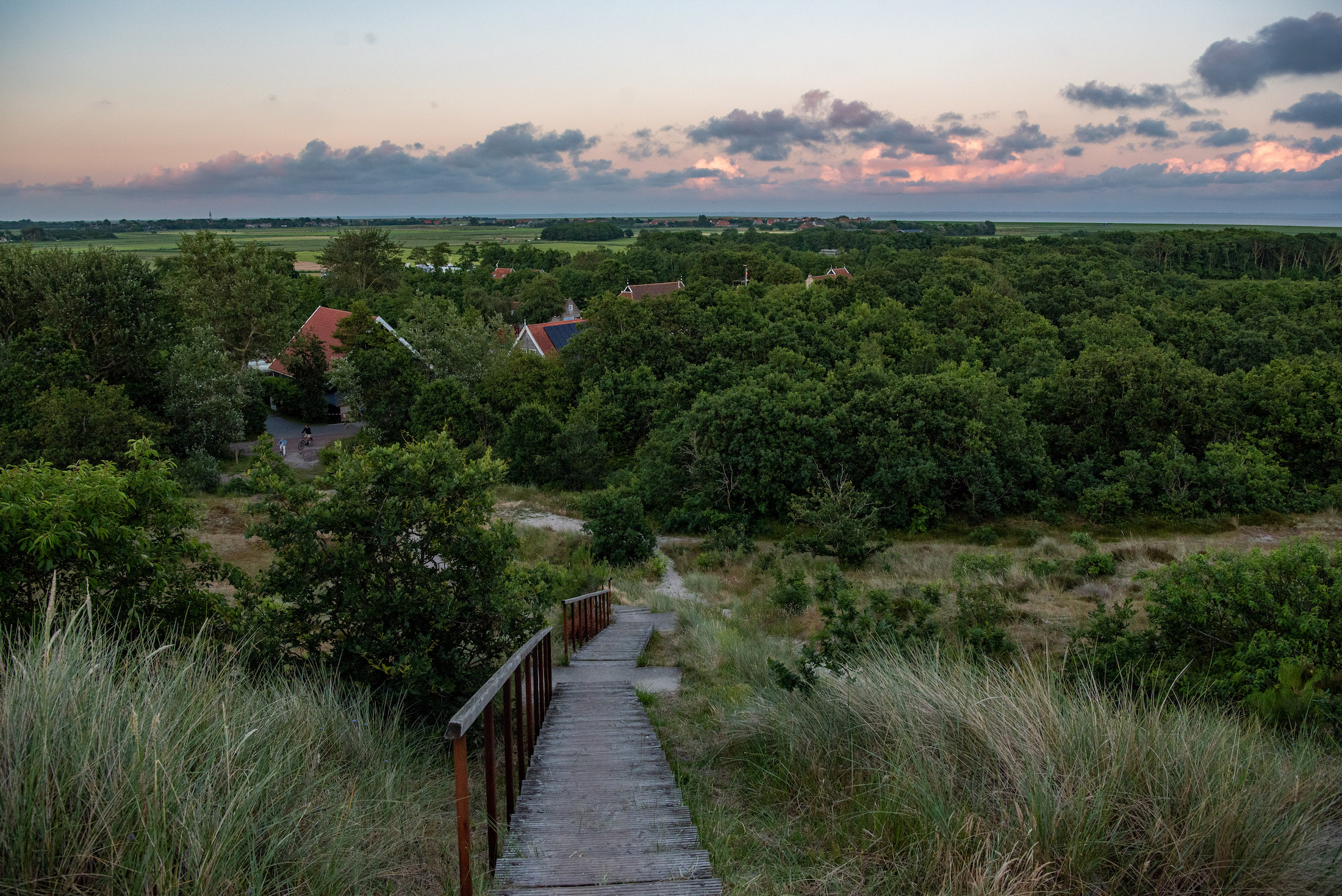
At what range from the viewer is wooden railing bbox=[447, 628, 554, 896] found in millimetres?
2924

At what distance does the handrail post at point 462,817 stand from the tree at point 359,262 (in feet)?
199

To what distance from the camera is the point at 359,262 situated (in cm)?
5912

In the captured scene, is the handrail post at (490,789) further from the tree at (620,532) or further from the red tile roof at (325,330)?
the red tile roof at (325,330)

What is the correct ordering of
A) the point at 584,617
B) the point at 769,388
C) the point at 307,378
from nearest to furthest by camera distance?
1. the point at 584,617
2. the point at 769,388
3. the point at 307,378

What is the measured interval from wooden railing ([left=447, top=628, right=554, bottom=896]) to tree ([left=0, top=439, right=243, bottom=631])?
2513 mm

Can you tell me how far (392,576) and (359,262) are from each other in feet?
197

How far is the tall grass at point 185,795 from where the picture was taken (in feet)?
7.78

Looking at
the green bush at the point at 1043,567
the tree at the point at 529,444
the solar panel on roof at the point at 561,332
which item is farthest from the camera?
the solar panel on roof at the point at 561,332

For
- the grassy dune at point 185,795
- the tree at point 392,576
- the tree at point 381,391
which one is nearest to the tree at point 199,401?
the tree at point 381,391

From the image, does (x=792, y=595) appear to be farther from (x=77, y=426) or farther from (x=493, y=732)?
(x=77, y=426)

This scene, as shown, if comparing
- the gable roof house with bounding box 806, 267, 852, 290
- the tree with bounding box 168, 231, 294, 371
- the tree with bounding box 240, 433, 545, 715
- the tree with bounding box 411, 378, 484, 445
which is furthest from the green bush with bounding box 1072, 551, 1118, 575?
the gable roof house with bounding box 806, 267, 852, 290

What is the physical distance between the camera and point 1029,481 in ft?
74.4

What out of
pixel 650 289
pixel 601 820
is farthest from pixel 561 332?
pixel 601 820

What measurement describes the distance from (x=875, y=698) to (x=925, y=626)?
245 centimetres
